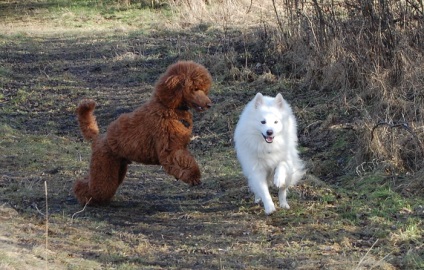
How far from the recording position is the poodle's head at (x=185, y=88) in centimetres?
668

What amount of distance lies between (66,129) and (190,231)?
531 centimetres

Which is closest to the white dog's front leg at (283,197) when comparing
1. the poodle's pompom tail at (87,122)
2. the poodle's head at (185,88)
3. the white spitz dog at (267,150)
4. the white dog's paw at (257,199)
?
the white spitz dog at (267,150)

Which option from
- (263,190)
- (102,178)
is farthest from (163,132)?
(263,190)

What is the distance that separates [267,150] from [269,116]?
1.07ft

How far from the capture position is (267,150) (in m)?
6.93

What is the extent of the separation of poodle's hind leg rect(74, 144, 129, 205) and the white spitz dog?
121cm

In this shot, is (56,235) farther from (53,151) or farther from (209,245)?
(53,151)

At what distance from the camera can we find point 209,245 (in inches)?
247

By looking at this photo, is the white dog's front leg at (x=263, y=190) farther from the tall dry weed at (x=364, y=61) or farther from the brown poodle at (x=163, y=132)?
the tall dry weed at (x=364, y=61)

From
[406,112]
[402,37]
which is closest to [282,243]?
[406,112]

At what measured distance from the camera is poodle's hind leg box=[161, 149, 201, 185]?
6.46 meters

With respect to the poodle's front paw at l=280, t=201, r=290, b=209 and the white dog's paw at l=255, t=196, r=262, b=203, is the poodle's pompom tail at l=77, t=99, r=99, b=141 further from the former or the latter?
the poodle's front paw at l=280, t=201, r=290, b=209

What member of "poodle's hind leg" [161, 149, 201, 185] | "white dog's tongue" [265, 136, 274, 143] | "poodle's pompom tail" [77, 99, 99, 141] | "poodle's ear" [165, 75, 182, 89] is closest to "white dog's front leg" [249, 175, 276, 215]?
"white dog's tongue" [265, 136, 274, 143]

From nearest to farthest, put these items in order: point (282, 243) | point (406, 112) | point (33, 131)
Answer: point (282, 243), point (406, 112), point (33, 131)
